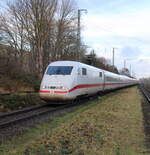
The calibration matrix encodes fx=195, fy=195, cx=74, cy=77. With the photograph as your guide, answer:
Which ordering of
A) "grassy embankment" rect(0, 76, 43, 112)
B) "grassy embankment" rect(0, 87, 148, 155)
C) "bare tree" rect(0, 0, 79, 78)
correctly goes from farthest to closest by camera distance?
"bare tree" rect(0, 0, 79, 78) < "grassy embankment" rect(0, 76, 43, 112) < "grassy embankment" rect(0, 87, 148, 155)

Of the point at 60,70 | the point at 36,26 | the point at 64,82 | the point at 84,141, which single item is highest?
the point at 36,26

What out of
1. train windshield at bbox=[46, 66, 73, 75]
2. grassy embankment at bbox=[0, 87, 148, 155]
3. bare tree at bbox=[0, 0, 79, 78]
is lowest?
grassy embankment at bbox=[0, 87, 148, 155]

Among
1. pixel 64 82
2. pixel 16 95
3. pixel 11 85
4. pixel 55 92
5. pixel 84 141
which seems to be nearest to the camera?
pixel 84 141

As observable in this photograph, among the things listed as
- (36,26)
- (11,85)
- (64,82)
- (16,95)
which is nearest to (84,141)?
(64,82)

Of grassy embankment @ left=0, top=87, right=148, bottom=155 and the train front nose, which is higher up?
the train front nose

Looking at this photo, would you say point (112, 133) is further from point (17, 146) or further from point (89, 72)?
point (89, 72)

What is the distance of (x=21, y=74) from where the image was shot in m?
19.3

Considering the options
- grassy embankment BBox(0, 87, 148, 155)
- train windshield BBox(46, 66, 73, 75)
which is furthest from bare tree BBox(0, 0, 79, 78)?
grassy embankment BBox(0, 87, 148, 155)

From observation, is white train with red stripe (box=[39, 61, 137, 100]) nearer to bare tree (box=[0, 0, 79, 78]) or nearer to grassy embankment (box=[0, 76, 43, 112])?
grassy embankment (box=[0, 76, 43, 112])

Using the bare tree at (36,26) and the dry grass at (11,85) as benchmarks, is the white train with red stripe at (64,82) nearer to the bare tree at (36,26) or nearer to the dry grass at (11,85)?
the dry grass at (11,85)

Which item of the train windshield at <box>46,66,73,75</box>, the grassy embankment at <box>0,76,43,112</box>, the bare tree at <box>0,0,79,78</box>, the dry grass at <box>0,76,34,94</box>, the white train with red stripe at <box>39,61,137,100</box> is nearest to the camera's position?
the grassy embankment at <box>0,76,43,112</box>

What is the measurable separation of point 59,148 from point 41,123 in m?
3.10

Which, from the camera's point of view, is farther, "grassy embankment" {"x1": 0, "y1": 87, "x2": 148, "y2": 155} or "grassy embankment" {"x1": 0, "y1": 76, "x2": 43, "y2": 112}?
"grassy embankment" {"x1": 0, "y1": 76, "x2": 43, "y2": 112}

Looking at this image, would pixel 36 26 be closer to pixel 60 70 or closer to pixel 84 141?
pixel 60 70
